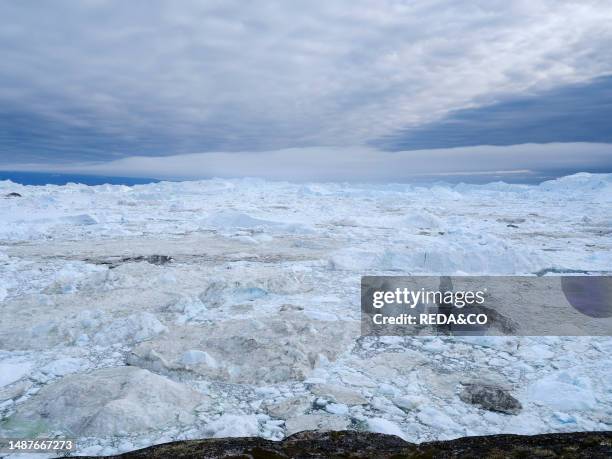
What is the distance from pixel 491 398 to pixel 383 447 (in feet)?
4.72

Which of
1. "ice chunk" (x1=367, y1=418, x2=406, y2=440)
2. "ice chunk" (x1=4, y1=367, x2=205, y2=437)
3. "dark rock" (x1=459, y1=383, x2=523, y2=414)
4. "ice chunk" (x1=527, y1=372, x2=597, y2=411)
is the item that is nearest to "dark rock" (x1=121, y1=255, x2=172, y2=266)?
"ice chunk" (x1=4, y1=367, x2=205, y2=437)

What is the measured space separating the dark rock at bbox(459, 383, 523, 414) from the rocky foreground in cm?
88

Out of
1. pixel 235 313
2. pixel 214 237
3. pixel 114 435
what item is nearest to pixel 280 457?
pixel 114 435

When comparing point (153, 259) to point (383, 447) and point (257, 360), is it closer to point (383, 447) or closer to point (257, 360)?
point (257, 360)

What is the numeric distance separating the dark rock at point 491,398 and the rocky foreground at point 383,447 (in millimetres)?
876

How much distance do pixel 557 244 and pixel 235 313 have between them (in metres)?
10.5

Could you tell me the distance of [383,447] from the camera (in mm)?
2359

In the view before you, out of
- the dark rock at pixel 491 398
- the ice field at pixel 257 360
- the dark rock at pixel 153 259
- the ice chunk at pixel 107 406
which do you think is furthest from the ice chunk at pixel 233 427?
the dark rock at pixel 153 259

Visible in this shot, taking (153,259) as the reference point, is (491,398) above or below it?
below

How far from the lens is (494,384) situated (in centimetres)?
365

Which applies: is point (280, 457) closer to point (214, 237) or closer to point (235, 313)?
point (235, 313)

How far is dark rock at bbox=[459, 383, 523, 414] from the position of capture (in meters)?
3.23

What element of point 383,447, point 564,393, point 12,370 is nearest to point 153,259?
point 12,370

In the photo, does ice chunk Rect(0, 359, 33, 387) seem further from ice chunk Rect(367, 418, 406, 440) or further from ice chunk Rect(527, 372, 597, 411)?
ice chunk Rect(527, 372, 597, 411)
